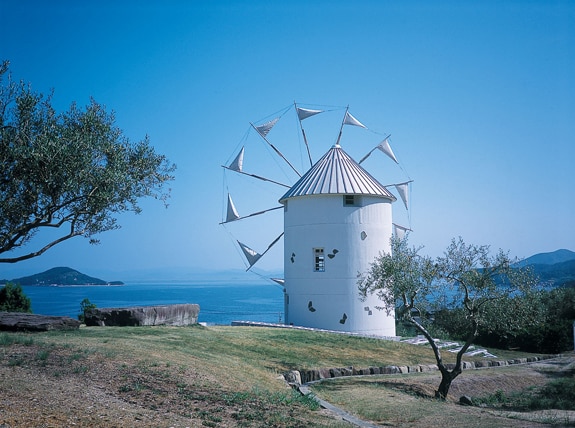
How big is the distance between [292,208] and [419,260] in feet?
44.8

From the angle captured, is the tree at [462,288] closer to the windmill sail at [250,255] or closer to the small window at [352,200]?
the small window at [352,200]

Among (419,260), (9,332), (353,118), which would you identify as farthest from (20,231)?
(353,118)

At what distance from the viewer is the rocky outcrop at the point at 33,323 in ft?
50.5

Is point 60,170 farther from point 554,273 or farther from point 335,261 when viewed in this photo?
point 554,273

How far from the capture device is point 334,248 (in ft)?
97.1

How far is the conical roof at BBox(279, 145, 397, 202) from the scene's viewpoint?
98.8ft

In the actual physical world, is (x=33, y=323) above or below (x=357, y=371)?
above

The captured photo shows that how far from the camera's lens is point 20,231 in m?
15.0

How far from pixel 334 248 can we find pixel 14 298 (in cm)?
1765

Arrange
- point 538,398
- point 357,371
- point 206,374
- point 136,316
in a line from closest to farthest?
point 206,374 < point 538,398 < point 357,371 < point 136,316

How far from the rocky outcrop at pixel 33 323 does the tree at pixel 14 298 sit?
45.2 ft

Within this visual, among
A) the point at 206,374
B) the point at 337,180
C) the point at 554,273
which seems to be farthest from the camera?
the point at 554,273

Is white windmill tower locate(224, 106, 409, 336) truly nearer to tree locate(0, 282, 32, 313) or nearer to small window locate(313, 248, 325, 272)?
small window locate(313, 248, 325, 272)

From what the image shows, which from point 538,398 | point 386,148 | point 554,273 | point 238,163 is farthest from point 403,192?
point 554,273
